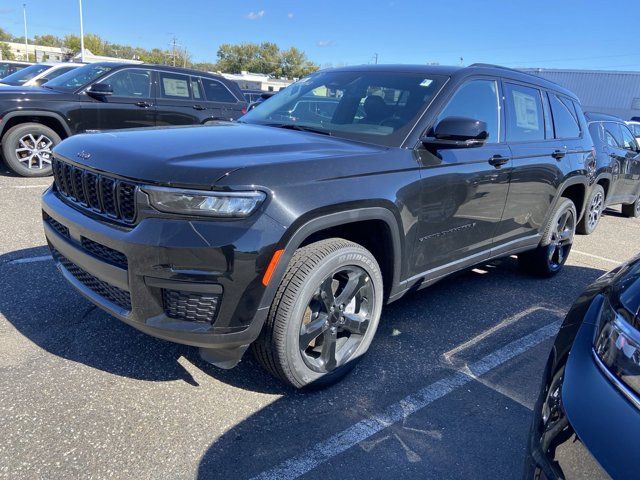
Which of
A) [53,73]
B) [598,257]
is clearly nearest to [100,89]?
[53,73]

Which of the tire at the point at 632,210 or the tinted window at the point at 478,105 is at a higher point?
the tinted window at the point at 478,105

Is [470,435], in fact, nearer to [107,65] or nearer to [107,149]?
[107,149]

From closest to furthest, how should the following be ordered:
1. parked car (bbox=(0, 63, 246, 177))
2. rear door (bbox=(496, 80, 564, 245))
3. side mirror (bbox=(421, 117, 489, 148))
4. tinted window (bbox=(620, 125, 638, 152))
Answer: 1. side mirror (bbox=(421, 117, 489, 148))
2. rear door (bbox=(496, 80, 564, 245))
3. parked car (bbox=(0, 63, 246, 177))
4. tinted window (bbox=(620, 125, 638, 152))

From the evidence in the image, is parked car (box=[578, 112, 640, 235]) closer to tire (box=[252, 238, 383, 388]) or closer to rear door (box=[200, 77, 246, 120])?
tire (box=[252, 238, 383, 388])

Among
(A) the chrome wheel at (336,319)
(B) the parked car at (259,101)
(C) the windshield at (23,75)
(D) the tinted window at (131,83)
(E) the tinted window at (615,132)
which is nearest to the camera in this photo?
(A) the chrome wheel at (336,319)

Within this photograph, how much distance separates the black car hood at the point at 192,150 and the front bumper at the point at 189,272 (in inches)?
8.9

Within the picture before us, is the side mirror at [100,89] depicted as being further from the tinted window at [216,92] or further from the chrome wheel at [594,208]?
the chrome wheel at [594,208]

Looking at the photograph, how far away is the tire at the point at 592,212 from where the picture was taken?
750cm

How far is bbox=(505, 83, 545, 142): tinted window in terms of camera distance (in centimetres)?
405

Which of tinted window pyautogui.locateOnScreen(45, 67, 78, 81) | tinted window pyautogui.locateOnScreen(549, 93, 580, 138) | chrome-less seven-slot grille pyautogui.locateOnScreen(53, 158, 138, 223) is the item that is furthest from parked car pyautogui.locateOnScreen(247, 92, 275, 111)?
tinted window pyautogui.locateOnScreen(45, 67, 78, 81)

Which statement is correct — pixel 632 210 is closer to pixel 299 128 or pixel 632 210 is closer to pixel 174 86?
pixel 299 128

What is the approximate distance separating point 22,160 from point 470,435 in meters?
7.65

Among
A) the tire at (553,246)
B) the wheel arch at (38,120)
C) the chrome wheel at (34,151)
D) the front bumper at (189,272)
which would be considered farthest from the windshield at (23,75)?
the tire at (553,246)

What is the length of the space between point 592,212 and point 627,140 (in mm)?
1979
